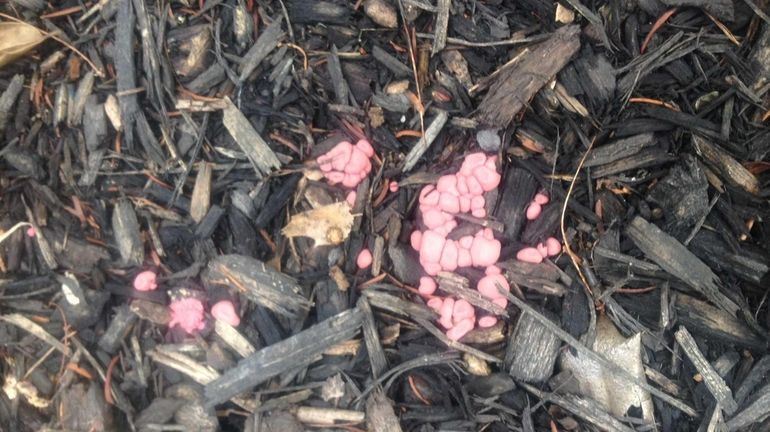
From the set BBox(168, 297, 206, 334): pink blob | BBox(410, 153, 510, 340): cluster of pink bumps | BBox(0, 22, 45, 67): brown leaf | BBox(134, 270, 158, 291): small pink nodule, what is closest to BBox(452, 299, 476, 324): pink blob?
BBox(410, 153, 510, 340): cluster of pink bumps

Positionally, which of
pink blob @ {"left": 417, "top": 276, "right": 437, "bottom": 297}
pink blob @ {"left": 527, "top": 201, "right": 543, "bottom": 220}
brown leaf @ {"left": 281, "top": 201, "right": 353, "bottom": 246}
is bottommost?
pink blob @ {"left": 417, "top": 276, "right": 437, "bottom": 297}

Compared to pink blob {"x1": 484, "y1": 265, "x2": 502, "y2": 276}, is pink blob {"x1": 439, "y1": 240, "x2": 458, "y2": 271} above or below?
above

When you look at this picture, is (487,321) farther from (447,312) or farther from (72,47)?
(72,47)

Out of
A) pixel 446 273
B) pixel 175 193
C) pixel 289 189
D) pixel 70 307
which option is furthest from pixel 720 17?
pixel 70 307

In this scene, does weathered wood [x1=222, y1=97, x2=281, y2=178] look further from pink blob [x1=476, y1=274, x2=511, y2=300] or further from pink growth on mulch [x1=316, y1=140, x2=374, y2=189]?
pink blob [x1=476, y1=274, x2=511, y2=300]

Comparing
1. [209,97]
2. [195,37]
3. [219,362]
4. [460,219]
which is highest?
[195,37]

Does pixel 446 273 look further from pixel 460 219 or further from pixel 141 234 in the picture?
pixel 141 234

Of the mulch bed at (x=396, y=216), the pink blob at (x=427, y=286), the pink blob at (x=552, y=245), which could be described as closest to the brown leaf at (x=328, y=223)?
the mulch bed at (x=396, y=216)
